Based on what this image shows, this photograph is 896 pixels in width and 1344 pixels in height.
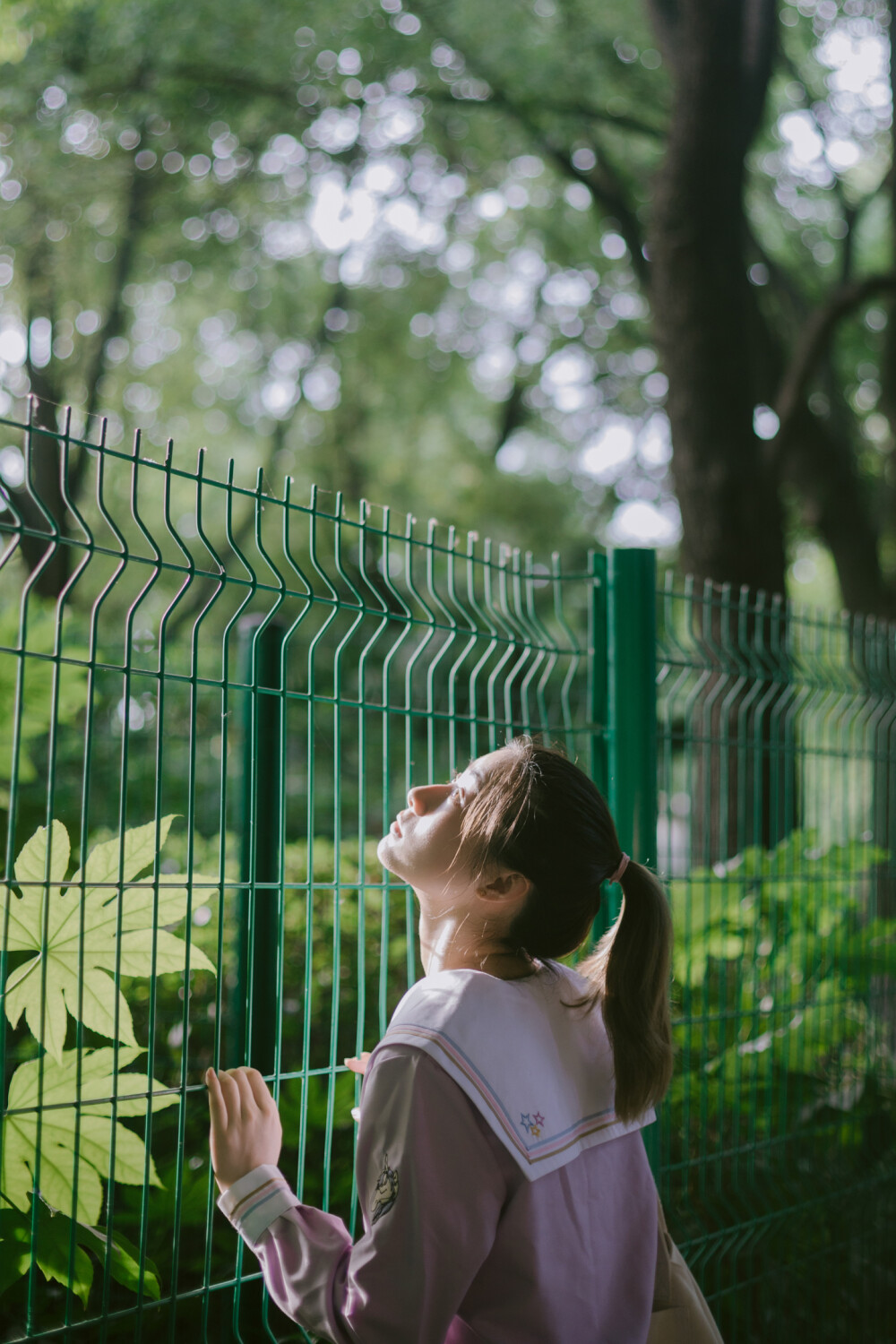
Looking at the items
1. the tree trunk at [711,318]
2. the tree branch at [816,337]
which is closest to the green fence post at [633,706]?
the tree trunk at [711,318]

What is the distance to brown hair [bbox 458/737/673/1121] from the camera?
1876mm

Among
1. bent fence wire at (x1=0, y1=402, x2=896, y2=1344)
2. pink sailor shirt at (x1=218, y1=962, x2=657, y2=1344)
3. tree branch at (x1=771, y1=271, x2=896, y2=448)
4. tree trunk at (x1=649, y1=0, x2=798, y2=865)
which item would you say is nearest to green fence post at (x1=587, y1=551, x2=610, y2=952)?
bent fence wire at (x1=0, y1=402, x2=896, y2=1344)

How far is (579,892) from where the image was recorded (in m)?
1.91

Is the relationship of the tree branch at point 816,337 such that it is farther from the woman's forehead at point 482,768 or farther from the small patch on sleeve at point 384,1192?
the small patch on sleeve at point 384,1192

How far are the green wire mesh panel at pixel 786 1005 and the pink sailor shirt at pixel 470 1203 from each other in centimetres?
142

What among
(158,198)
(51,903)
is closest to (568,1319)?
(51,903)

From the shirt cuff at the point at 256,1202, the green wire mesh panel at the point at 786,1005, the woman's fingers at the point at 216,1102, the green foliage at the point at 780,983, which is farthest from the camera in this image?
the green foliage at the point at 780,983

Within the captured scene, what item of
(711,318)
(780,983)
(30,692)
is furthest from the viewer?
(711,318)

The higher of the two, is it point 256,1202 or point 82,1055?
point 82,1055

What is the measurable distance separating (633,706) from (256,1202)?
173cm

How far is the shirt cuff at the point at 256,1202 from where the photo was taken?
170 cm

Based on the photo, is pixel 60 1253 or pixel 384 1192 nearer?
pixel 384 1192

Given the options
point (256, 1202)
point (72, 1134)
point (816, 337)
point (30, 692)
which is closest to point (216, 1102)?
point (256, 1202)

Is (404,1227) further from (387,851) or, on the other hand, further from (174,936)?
(174,936)
